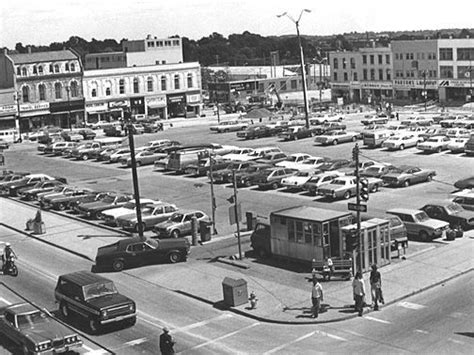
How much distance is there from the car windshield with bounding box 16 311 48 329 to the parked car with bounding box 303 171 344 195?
26298mm

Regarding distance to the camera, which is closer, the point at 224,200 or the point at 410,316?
the point at 410,316

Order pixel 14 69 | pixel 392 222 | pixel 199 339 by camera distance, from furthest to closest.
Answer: pixel 14 69
pixel 392 222
pixel 199 339

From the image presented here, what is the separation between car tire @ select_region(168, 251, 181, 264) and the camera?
3328 cm

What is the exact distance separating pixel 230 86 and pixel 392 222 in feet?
336

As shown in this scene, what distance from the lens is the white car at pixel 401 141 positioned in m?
65.4

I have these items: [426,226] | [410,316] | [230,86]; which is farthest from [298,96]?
[410,316]

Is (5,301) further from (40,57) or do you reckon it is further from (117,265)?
(40,57)

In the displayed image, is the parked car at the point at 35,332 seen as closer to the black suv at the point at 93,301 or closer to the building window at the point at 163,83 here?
the black suv at the point at 93,301

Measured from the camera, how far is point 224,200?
157ft

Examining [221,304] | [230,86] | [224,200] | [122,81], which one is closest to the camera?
[221,304]

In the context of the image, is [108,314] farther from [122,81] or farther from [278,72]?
[278,72]

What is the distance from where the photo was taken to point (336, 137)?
71.4 metres

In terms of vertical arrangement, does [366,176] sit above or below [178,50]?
below

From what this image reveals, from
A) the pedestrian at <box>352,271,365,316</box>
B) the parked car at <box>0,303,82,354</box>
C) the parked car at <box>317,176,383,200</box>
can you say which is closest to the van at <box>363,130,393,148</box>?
the parked car at <box>317,176,383,200</box>
